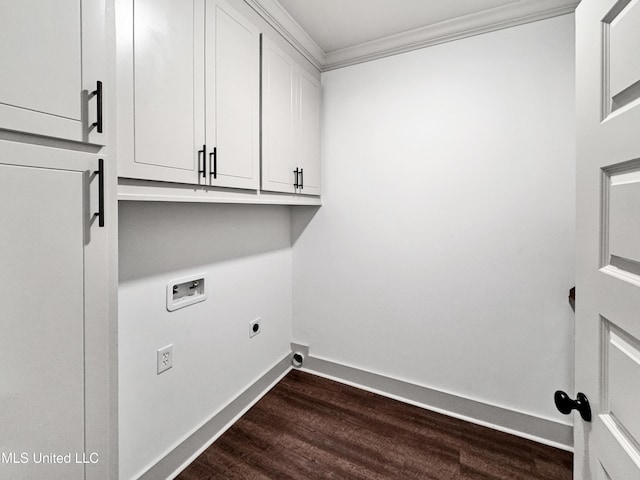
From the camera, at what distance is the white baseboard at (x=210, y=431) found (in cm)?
145

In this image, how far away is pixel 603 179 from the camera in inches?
27.3

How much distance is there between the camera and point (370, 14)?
1.79m

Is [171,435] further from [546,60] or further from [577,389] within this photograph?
[546,60]

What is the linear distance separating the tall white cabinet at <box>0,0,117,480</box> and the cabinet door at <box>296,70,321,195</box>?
1.30 m

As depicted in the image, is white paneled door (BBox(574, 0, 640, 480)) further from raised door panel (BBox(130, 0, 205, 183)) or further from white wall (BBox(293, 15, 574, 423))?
raised door panel (BBox(130, 0, 205, 183))

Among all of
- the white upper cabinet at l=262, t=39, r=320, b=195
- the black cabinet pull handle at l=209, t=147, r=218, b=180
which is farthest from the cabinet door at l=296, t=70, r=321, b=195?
the black cabinet pull handle at l=209, t=147, r=218, b=180

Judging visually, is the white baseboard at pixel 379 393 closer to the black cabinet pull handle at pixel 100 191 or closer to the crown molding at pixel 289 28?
the black cabinet pull handle at pixel 100 191

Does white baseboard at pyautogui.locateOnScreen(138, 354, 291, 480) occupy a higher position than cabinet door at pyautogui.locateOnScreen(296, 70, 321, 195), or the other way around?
cabinet door at pyautogui.locateOnScreen(296, 70, 321, 195)

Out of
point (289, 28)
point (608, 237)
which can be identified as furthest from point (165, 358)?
point (289, 28)

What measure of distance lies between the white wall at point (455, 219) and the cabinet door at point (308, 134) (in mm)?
119

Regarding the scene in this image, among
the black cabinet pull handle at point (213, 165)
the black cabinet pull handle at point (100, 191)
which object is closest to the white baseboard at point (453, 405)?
the black cabinet pull handle at point (213, 165)

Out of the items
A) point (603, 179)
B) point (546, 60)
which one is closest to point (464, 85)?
point (546, 60)

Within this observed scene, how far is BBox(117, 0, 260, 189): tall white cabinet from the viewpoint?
1.02 metres

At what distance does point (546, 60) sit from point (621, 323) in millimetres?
1710
